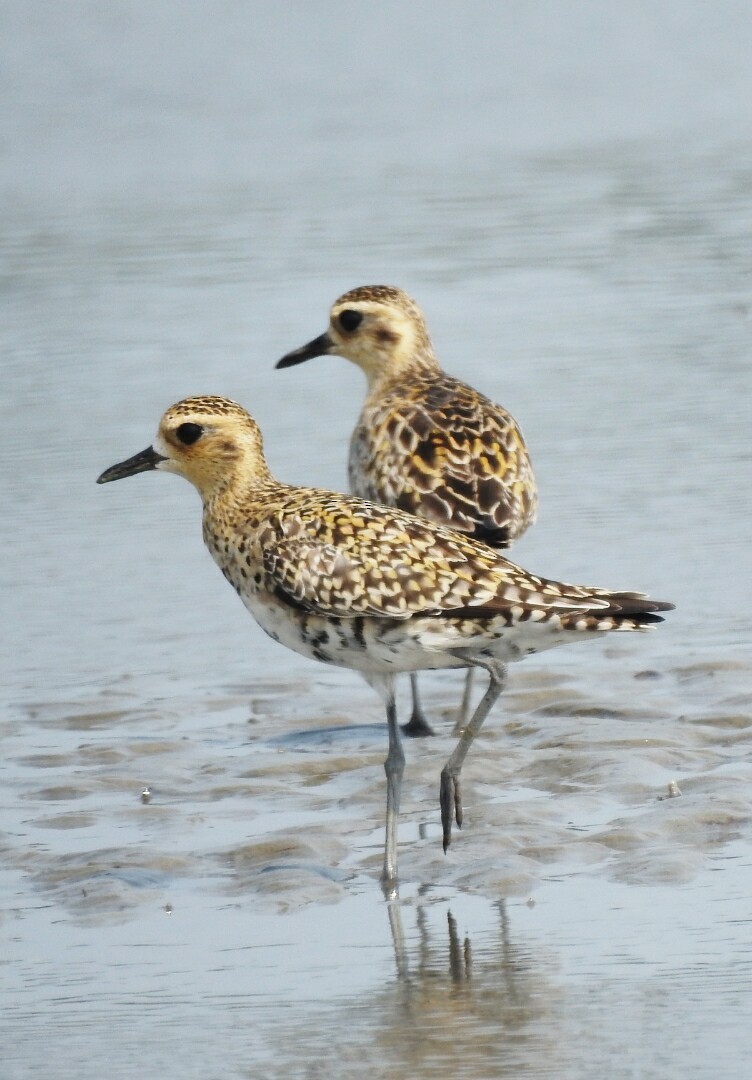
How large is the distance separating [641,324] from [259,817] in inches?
260

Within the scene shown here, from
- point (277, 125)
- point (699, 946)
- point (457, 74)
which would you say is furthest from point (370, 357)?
point (457, 74)

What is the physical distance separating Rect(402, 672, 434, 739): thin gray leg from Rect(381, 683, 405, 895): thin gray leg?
128cm

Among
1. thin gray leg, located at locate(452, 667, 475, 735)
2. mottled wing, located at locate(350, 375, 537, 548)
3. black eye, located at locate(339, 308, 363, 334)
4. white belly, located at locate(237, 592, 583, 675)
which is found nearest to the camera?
white belly, located at locate(237, 592, 583, 675)

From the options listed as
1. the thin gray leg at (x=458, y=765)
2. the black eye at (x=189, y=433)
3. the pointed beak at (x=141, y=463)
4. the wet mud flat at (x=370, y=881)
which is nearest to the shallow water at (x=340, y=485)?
the wet mud flat at (x=370, y=881)

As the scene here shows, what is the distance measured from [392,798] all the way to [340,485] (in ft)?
13.2

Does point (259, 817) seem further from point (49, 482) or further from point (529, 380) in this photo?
point (529, 380)

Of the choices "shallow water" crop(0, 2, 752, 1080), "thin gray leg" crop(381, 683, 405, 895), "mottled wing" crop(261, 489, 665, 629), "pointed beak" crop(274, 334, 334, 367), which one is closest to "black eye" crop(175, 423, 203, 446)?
"mottled wing" crop(261, 489, 665, 629)

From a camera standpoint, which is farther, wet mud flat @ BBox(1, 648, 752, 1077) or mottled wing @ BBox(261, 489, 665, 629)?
mottled wing @ BBox(261, 489, 665, 629)

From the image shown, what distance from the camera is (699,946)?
5.53 metres

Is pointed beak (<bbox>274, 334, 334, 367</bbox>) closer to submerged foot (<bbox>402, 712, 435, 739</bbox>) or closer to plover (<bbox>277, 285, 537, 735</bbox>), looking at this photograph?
plover (<bbox>277, 285, 537, 735</bbox>)

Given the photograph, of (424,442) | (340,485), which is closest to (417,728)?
(424,442)

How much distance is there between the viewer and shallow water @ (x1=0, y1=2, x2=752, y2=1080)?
5414mm

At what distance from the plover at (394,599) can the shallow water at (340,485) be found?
49cm

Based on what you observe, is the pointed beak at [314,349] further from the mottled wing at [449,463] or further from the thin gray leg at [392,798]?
the thin gray leg at [392,798]
